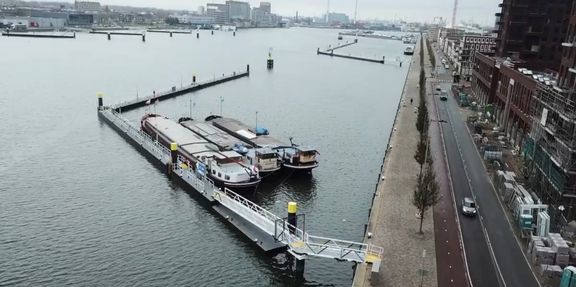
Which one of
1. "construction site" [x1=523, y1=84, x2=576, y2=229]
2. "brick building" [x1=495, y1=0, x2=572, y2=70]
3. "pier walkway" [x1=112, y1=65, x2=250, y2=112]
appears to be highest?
"brick building" [x1=495, y1=0, x2=572, y2=70]

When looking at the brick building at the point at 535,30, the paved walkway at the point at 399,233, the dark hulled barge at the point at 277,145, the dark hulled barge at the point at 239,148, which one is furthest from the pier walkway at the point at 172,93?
the brick building at the point at 535,30

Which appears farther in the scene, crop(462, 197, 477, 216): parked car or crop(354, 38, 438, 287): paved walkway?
crop(462, 197, 477, 216): parked car

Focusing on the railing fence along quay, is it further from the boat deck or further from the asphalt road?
the asphalt road

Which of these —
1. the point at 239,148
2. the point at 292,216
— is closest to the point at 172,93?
the point at 239,148

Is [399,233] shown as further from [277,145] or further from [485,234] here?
[277,145]

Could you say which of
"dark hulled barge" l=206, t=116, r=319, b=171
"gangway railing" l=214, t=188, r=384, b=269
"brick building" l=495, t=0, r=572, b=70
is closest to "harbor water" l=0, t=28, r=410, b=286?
"gangway railing" l=214, t=188, r=384, b=269

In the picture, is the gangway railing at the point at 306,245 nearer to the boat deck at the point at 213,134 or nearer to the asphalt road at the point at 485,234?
the asphalt road at the point at 485,234
